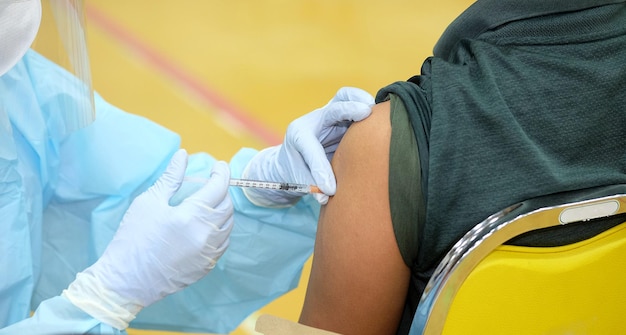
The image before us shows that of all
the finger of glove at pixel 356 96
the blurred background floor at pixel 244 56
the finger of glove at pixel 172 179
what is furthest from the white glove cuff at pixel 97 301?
the blurred background floor at pixel 244 56

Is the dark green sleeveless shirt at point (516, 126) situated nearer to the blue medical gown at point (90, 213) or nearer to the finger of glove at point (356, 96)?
the finger of glove at point (356, 96)

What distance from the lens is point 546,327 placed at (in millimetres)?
923

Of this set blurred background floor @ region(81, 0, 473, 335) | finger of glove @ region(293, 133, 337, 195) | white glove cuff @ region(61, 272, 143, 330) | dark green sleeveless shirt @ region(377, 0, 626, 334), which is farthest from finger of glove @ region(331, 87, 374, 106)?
blurred background floor @ region(81, 0, 473, 335)

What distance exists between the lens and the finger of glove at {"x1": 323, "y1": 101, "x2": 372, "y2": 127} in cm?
105

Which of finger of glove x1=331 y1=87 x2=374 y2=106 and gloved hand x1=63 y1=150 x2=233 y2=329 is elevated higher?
finger of glove x1=331 y1=87 x2=374 y2=106

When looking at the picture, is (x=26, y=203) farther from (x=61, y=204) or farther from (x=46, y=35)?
(x=46, y=35)

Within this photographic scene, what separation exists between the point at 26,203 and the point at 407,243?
661 mm

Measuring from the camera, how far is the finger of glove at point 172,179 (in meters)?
1.16

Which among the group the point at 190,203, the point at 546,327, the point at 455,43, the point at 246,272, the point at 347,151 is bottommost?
the point at 246,272

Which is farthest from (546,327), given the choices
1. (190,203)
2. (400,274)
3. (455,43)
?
(190,203)

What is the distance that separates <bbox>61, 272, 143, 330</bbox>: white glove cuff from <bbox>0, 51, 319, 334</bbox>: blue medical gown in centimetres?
1

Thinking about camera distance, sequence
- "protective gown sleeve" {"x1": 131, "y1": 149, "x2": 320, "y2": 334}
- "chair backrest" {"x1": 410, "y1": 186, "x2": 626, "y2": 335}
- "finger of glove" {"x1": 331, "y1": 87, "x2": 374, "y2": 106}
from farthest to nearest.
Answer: "protective gown sleeve" {"x1": 131, "y1": 149, "x2": 320, "y2": 334} → "finger of glove" {"x1": 331, "y1": 87, "x2": 374, "y2": 106} → "chair backrest" {"x1": 410, "y1": 186, "x2": 626, "y2": 335}

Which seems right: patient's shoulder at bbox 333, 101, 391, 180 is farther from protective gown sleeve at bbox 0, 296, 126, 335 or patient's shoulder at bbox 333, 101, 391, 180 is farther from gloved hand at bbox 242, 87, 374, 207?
protective gown sleeve at bbox 0, 296, 126, 335

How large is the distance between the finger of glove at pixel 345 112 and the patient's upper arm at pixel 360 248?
0.07 feet
